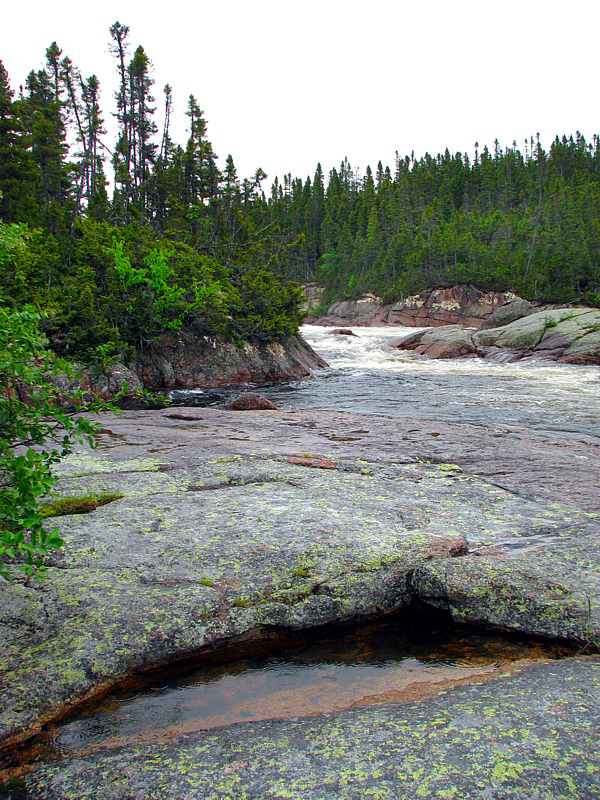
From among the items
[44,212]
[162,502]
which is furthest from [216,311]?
[162,502]

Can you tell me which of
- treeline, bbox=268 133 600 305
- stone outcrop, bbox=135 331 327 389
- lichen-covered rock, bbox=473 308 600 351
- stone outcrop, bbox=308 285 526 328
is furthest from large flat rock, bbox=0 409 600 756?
stone outcrop, bbox=308 285 526 328

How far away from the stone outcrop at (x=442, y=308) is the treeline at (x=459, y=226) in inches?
49.8

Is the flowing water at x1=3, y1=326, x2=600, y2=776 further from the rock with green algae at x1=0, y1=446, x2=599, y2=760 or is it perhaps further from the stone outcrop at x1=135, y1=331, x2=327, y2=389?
the stone outcrop at x1=135, y1=331, x2=327, y2=389

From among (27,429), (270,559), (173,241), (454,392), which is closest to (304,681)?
(270,559)

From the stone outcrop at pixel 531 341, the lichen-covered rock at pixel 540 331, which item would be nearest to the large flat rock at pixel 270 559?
the stone outcrop at pixel 531 341

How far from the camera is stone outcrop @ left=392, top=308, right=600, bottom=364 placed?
83.0 ft

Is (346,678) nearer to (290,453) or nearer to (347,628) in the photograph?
(347,628)

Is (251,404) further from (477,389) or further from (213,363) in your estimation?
(477,389)

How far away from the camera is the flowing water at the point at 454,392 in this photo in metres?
12.3

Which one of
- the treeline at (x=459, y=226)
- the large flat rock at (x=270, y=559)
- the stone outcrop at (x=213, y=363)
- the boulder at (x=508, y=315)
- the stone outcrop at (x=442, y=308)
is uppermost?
the treeline at (x=459, y=226)

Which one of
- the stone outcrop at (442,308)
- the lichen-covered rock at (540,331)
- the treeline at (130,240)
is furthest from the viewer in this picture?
the stone outcrop at (442,308)

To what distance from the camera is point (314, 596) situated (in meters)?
3.60

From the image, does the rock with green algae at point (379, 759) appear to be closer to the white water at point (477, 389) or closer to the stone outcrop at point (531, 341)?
the white water at point (477, 389)

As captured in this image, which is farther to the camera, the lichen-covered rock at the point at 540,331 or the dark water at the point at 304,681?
the lichen-covered rock at the point at 540,331
